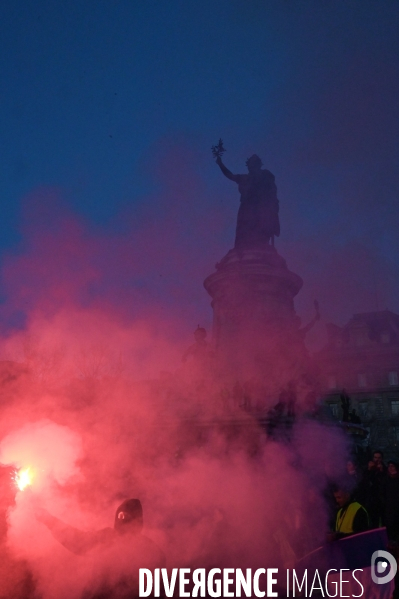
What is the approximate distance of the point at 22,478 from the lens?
4.46m

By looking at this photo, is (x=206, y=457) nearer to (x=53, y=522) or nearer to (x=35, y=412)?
(x=35, y=412)

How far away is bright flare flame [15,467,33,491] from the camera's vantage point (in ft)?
14.3

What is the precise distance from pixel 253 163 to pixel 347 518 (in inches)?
756

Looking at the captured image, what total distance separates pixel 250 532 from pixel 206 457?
209 centimetres

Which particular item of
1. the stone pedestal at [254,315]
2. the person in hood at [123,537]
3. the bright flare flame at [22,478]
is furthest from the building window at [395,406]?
the person in hood at [123,537]

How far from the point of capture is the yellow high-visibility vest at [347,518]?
5.40 m

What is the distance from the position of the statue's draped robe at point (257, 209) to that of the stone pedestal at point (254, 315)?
198cm

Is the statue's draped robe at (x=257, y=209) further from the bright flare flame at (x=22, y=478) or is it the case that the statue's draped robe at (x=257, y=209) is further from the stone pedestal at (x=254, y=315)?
the bright flare flame at (x=22, y=478)

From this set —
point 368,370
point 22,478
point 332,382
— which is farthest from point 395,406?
point 22,478

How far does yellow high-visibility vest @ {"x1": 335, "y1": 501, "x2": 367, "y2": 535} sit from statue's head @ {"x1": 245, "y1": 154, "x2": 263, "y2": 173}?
19.0 m

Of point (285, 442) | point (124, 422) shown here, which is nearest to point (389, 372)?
point (285, 442)

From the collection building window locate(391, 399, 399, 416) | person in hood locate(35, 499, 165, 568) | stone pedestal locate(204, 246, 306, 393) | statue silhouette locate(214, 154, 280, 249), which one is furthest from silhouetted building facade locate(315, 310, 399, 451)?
person in hood locate(35, 499, 165, 568)

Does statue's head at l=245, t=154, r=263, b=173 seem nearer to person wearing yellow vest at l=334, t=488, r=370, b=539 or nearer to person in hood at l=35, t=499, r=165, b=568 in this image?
person wearing yellow vest at l=334, t=488, r=370, b=539

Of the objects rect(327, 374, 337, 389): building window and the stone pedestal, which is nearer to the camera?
the stone pedestal
